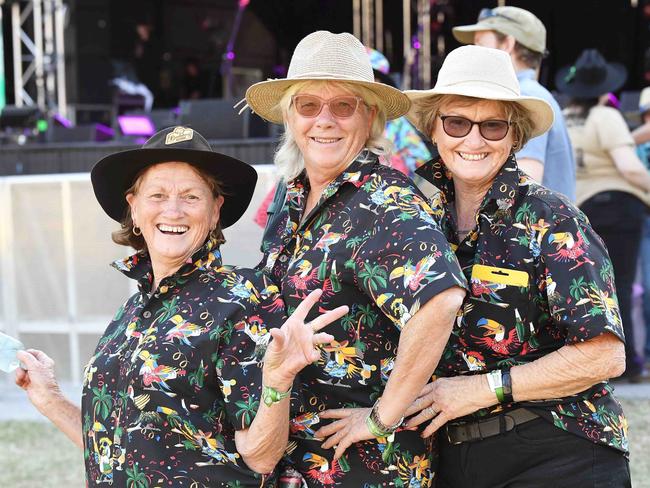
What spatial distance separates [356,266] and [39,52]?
1455 cm

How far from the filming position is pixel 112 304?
5980mm

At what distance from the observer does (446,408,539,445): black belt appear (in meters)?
2.13

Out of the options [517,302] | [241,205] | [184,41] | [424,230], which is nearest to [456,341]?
[517,302]

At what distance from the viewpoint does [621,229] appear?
5594 millimetres

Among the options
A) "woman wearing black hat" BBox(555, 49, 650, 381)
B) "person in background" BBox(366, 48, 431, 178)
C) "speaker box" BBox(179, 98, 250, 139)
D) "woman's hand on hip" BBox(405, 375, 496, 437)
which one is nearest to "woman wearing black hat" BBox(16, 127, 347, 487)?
"woman's hand on hip" BBox(405, 375, 496, 437)

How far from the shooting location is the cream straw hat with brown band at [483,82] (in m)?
2.20

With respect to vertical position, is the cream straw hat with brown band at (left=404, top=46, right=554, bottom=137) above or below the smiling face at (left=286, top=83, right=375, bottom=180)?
above

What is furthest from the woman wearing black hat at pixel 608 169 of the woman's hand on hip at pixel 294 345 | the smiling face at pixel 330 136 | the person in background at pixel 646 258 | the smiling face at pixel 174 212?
the woman's hand on hip at pixel 294 345

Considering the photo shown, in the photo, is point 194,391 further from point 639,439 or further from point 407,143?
point 639,439

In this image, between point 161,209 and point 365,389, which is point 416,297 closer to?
point 365,389

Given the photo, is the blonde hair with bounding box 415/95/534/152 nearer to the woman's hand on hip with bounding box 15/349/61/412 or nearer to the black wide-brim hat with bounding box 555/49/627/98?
the woman's hand on hip with bounding box 15/349/61/412

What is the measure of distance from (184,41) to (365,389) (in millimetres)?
18673

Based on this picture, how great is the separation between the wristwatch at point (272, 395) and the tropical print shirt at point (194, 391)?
9 cm

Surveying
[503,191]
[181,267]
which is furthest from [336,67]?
[181,267]
